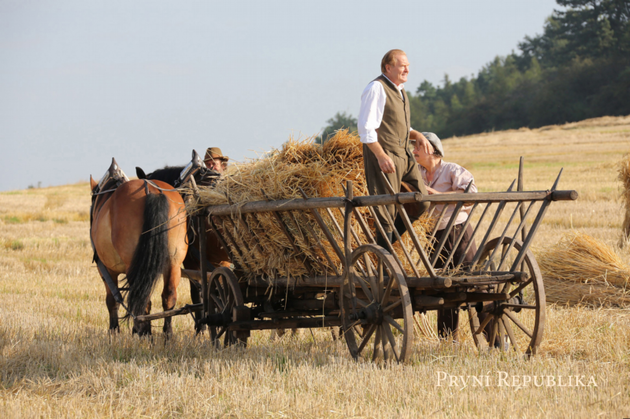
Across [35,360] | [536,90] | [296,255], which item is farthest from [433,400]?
[536,90]

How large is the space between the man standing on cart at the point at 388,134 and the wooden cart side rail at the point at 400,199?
31cm

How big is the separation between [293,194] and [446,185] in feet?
5.33

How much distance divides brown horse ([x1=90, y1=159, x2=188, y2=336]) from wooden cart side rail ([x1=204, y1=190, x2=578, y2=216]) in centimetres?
130

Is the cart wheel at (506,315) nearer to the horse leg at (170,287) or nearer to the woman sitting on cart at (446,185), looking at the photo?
the woman sitting on cart at (446,185)

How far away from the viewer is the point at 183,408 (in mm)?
3807

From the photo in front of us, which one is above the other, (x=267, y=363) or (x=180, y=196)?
(x=180, y=196)

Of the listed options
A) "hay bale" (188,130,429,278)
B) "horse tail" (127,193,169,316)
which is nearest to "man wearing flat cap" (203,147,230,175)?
"horse tail" (127,193,169,316)

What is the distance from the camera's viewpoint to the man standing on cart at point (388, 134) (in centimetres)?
461

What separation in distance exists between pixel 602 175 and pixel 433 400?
2137 cm

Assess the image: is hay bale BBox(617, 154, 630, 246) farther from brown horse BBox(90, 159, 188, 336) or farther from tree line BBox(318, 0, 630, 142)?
tree line BBox(318, 0, 630, 142)

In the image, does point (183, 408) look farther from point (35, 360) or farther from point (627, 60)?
point (627, 60)

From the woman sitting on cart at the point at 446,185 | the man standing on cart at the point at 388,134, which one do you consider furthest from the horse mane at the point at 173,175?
the man standing on cart at the point at 388,134

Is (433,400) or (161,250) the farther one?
(161,250)

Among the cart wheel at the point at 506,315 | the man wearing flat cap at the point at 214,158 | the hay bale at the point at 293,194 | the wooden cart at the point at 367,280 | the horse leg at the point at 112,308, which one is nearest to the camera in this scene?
the wooden cart at the point at 367,280
